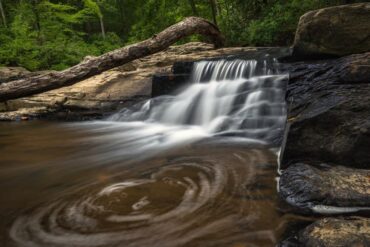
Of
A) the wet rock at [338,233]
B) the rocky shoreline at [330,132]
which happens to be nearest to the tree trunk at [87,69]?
the rocky shoreline at [330,132]

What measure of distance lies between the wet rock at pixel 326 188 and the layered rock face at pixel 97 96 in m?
6.24

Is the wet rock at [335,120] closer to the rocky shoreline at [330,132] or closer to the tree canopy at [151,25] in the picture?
the rocky shoreline at [330,132]

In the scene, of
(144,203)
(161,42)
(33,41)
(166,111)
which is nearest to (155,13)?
(33,41)

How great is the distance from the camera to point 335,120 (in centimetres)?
369

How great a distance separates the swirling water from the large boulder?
2.59 ft

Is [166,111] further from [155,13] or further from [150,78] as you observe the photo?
[155,13]

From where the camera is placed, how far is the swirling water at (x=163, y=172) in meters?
2.72

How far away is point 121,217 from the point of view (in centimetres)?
294

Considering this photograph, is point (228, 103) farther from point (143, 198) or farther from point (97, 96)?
point (97, 96)

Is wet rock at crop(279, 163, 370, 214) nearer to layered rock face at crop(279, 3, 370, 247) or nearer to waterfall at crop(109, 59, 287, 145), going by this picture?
layered rock face at crop(279, 3, 370, 247)

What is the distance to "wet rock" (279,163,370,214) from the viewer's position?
2.76 meters

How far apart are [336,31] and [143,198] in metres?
4.46

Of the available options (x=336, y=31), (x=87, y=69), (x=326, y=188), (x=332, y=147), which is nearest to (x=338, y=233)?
(x=326, y=188)

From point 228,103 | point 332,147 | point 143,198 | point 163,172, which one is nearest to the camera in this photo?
point 143,198
